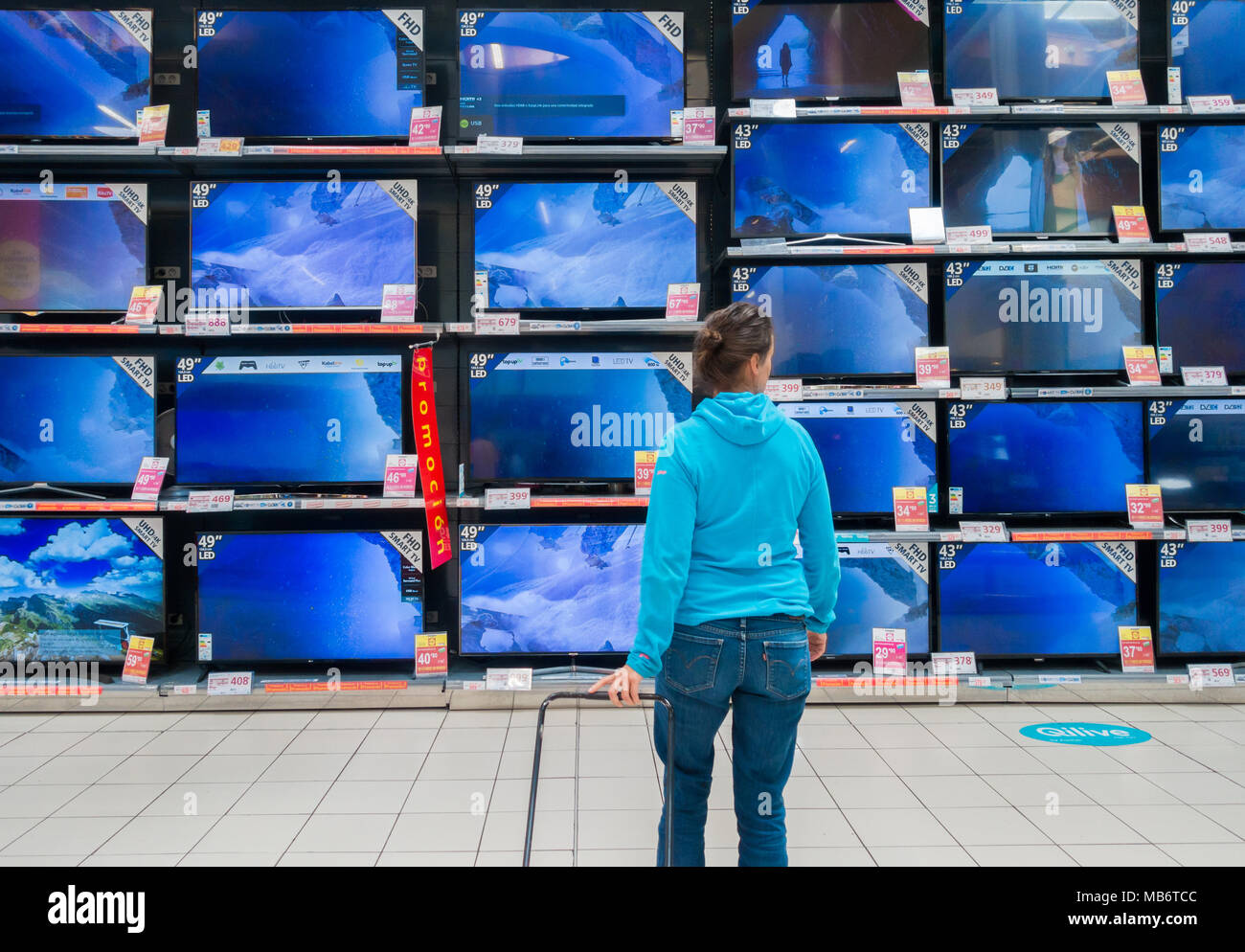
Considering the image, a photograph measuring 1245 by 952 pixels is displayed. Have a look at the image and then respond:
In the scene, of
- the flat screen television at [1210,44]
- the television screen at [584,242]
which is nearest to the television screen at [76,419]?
the television screen at [584,242]

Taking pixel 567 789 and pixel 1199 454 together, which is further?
pixel 1199 454

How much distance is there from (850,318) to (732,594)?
92.0 inches

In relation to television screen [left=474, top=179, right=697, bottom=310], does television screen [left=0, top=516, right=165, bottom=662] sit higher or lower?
lower

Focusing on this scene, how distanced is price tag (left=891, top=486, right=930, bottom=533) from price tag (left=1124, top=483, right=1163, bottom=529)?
0.87 m

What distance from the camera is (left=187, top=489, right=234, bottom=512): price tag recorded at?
3613mm

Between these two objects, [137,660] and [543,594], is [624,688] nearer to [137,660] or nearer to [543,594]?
[543,594]

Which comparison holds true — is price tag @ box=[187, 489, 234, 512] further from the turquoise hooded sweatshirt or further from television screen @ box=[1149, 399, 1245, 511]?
television screen @ box=[1149, 399, 1245, 511]

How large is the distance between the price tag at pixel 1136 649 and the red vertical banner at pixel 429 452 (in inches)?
115

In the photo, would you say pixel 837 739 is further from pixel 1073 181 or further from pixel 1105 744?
pixel 1073 181

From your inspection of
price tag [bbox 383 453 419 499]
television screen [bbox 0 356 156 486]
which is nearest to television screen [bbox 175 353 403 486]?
price tag [bbox 383 453 419 499]

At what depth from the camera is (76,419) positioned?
3.70 metres

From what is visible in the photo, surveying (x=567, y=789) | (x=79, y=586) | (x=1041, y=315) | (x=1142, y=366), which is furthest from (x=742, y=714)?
(x=79, y=586)

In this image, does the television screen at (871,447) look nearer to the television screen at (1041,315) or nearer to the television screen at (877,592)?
the television screen at (877,592)

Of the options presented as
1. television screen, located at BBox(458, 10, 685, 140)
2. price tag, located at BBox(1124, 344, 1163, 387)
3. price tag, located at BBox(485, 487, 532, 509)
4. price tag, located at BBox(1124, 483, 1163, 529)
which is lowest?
price tag, located at BBox(1124, 483, 1163, 529)
